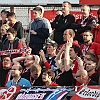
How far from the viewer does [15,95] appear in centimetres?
801

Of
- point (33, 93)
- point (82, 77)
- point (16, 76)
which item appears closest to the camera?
point (33, 93)

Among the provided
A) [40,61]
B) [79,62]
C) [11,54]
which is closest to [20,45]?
[11,54]

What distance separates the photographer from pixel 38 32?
12.0 m

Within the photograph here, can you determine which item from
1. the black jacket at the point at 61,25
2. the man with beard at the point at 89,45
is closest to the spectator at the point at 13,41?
the black jacket at the point at 61,25

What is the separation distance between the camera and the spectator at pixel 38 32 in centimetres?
1198

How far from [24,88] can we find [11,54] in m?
3.42

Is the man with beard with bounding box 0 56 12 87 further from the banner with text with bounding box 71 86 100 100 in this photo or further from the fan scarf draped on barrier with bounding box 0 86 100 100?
the banner with text with bounding box 71 86 100 100

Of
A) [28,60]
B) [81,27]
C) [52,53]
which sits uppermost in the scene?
[81,27]

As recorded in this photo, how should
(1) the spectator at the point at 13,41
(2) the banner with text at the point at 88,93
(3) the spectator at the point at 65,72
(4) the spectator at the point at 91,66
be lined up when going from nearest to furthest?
(2) the banner with text at the point at 88,93
(4) the spectator at the point at 91,66
(3) the spectator at the point at 65,72
(1) the spectator at the point at 13,41

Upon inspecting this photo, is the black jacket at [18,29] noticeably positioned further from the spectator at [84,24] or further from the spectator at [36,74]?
the spectator at [36,74]

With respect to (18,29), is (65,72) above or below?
below

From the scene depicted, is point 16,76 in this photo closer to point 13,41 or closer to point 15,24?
point 13,41

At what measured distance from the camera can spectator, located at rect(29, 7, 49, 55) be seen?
12.0 metres

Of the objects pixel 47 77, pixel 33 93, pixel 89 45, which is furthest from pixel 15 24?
pixel 33 93
